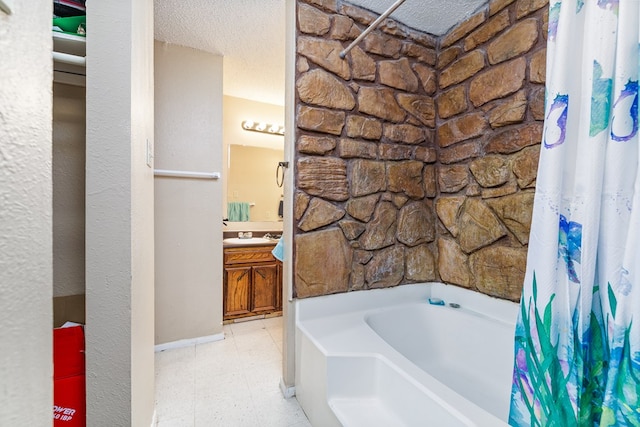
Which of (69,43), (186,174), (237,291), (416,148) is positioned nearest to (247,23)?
(186,174)

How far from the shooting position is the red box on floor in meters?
0.93

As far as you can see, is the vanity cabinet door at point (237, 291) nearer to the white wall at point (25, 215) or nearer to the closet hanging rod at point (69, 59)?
the closet hanging rod at point (69, 59)

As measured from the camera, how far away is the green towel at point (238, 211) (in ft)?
10.4

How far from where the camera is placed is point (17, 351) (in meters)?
0.36

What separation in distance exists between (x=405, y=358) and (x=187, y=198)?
2052mm

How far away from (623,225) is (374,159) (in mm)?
1304

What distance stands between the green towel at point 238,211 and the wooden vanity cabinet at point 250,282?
0.60 m

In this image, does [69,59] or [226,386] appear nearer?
[69,59]

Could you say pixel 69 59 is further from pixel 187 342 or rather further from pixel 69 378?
pixel 187 342

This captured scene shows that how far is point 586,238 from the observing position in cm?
73

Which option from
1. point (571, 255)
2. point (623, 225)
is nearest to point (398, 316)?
point (571, 255)

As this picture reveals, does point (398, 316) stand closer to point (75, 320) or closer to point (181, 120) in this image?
point (75, 320)

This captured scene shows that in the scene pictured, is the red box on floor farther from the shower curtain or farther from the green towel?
the green towel

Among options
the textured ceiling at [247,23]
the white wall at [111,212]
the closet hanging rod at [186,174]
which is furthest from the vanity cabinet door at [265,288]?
the textured ceiling at [247,23]
